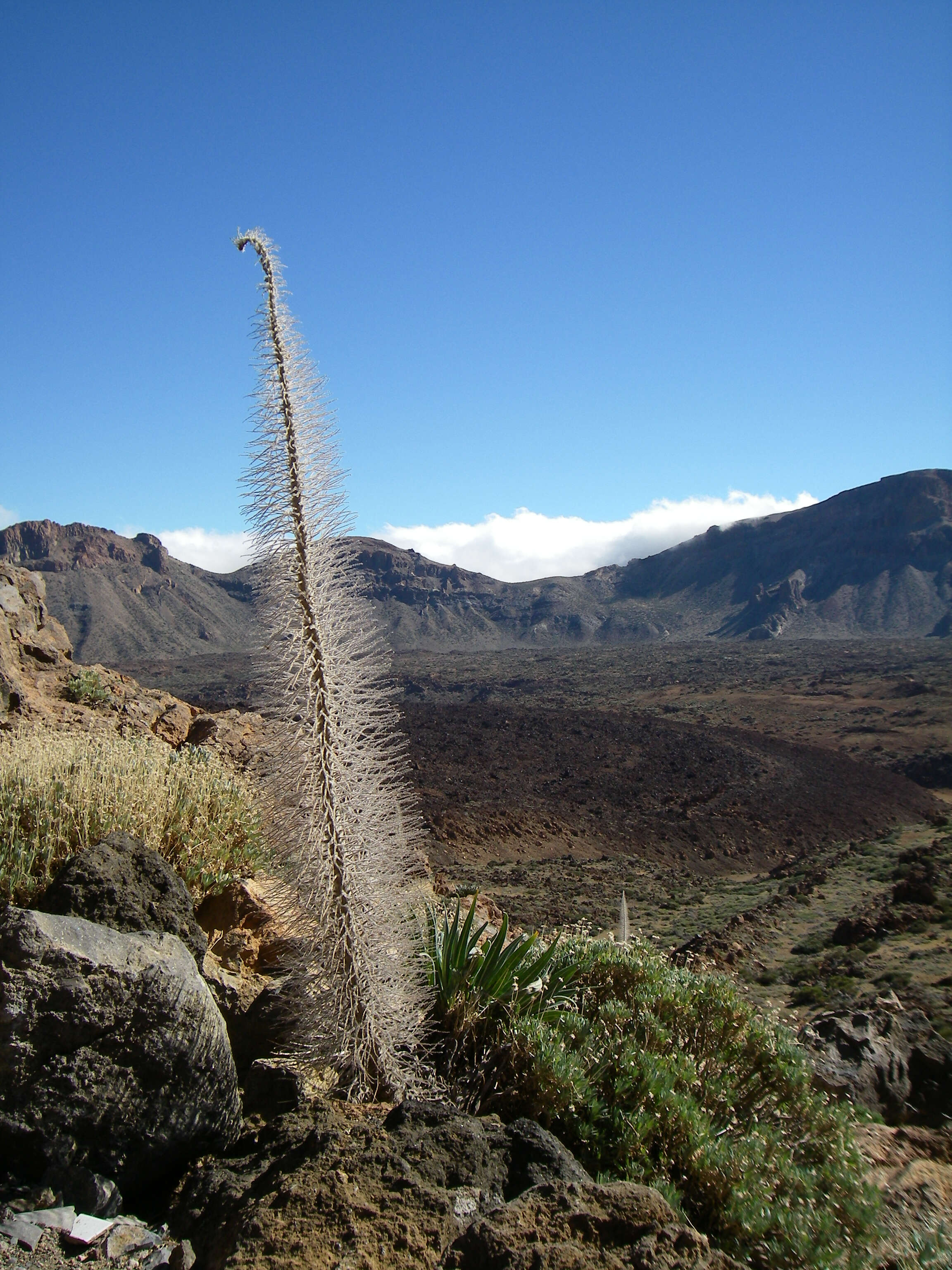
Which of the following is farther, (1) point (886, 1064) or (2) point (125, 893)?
(1) point (886, 1064)

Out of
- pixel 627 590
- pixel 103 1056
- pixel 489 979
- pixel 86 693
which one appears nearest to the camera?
pixel 103 1056

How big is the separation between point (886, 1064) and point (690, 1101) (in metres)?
2.37

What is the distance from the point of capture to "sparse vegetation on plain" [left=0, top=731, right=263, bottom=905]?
406 centimetres

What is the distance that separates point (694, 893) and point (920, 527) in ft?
295

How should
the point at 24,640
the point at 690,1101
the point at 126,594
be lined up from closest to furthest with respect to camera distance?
the point at 690,1101 < the point at 24,640 < the point at 126,594

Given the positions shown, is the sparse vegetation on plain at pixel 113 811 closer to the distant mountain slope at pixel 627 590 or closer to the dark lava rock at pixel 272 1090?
the dark lava rock at pixel 272 1090

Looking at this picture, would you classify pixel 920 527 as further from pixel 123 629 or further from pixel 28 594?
pixel 28 594

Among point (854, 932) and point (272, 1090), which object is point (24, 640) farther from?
point (854, 932)

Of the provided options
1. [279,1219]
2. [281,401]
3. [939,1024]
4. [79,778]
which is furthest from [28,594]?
[939,1024]

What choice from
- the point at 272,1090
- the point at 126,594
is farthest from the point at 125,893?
the point at 126,594

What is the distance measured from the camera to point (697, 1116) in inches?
113

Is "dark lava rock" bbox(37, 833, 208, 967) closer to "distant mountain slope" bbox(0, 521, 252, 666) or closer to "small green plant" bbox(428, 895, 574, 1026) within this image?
"small green plant" bbox(428, 895, 574, 1026)

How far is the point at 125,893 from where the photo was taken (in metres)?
3.44

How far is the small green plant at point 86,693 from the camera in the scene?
923cm
